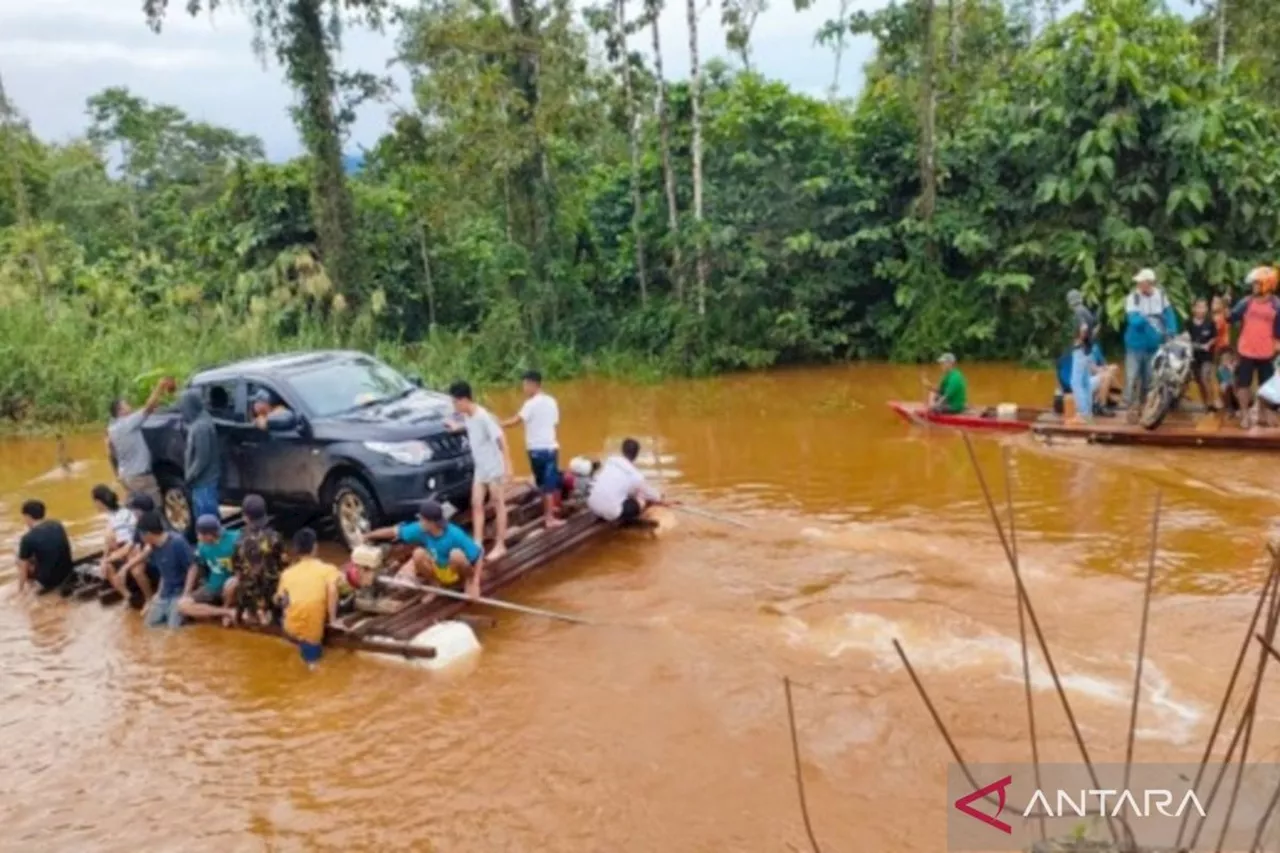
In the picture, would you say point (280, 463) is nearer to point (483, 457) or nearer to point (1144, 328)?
point (483, 457)

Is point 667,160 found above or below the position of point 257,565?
above

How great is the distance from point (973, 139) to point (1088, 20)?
293 cm

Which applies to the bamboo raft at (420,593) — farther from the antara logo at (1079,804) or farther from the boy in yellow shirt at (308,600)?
the antara logo at (1079,804)

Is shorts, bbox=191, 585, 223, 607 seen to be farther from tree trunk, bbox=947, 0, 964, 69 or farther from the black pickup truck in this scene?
tree trunk, bbox=947, 0, 964, 69

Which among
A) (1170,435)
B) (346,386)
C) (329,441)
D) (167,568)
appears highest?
(346,386)

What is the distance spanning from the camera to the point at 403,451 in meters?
10.0

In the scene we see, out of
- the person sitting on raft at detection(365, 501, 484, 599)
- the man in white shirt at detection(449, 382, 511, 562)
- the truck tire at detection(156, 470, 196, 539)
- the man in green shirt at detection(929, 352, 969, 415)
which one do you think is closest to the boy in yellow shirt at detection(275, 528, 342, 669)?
the person sitting on raft at detection(365, 501, 484, 599)

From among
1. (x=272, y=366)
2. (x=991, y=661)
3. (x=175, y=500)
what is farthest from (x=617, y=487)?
(x=175, y=500)

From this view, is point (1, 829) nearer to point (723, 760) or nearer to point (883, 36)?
point (723, 760)

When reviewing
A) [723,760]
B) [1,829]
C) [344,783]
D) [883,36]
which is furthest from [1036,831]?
[883,36]

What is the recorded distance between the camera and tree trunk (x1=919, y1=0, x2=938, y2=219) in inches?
824

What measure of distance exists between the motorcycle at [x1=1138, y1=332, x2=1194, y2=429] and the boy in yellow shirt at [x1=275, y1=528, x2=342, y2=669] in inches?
386

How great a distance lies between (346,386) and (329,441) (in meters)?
0.95

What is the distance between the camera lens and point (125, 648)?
366 inches
